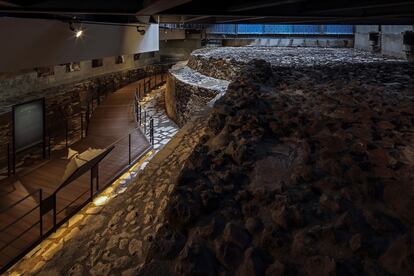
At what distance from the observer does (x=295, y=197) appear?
2.40m

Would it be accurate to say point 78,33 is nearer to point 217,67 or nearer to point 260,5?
point 260,5

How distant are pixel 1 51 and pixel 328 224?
6.66m

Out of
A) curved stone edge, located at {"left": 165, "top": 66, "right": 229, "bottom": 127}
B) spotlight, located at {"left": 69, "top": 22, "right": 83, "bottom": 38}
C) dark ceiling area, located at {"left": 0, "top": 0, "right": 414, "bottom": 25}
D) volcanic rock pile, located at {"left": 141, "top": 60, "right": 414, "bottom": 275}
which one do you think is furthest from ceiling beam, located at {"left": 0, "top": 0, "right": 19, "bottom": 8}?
curved stone edge, located at {"left": 165, "top": 66, "right": 229, "bottom": 127}

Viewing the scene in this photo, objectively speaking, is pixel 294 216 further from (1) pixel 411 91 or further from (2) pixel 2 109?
(2) pixel 2 109

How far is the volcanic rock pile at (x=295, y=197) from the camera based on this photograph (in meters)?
1.94

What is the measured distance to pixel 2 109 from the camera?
12.3m

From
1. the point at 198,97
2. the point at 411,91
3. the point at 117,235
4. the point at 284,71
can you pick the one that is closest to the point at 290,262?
the point at 117,235

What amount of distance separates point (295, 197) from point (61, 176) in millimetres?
6908

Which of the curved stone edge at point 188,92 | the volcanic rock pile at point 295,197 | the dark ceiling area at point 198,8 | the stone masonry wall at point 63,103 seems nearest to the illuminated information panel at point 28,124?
the stone masonry wall at point 63,103

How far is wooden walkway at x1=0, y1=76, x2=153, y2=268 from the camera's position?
19.2 feet

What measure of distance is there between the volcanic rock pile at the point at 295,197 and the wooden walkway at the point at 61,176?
12.7 ft

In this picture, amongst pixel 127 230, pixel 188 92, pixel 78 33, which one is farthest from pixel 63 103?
pixel 127 230

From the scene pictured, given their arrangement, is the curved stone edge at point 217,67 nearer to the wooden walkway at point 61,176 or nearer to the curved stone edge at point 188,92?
the curved stone edge at point 188,92

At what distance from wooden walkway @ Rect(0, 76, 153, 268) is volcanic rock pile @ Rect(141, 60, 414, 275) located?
386 centimetres
